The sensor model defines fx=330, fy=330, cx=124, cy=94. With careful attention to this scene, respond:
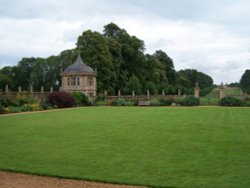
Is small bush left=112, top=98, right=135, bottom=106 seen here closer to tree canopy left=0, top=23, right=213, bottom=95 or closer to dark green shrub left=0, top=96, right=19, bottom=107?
tree canopy left=0, top=23, right=213, bottom=95

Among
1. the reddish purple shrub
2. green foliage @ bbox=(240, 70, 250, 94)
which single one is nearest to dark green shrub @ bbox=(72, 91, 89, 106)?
the reddish purple shrub

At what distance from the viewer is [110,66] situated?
4919 centimetres

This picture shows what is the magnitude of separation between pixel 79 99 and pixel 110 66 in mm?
12401

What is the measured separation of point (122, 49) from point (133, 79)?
10938 mm

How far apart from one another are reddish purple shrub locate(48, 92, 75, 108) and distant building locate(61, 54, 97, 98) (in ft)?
26.9

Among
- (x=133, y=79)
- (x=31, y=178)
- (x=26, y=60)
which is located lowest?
(x=31, y=178)

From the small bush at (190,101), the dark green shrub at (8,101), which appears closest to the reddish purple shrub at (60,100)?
the dark green shrub at (8,101)

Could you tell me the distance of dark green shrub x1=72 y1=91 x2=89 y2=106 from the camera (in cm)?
3747

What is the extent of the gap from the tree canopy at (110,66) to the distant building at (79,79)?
4202mm

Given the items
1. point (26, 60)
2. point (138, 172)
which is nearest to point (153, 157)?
point (138, 172)

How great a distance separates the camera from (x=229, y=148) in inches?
353

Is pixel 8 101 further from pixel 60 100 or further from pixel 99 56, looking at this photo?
pixel 99 56

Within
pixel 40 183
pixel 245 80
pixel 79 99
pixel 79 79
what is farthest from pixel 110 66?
pixel 40 183

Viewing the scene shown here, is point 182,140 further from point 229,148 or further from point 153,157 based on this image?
point 153,157
